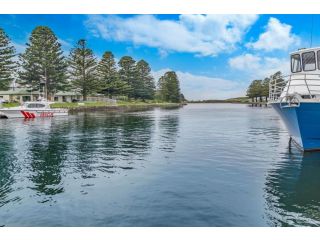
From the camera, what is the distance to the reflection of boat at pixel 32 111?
41.0 metres

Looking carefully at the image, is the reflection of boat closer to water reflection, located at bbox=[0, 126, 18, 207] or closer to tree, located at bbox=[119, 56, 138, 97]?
water reflection, located at bbox=[0, 126, 18, 207]

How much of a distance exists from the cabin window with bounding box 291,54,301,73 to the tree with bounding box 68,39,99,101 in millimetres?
54953

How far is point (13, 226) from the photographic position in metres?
6.79

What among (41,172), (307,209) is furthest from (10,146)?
(307,209)

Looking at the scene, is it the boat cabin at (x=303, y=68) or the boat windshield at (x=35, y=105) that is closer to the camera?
the boat cabin at (x=303, y=68)

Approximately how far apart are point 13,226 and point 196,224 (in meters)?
3.83

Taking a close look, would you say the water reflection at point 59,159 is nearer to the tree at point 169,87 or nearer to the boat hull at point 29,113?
the boat hull at point 29,113

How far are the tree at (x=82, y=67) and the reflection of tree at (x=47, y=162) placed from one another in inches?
1899

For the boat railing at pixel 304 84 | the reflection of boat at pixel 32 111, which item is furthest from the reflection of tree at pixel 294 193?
the reflection of boat at pixel 32 111

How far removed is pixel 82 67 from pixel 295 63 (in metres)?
56.9

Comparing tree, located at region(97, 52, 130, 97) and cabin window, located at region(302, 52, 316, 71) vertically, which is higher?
tree, located at region(97, 52, 130, 97)

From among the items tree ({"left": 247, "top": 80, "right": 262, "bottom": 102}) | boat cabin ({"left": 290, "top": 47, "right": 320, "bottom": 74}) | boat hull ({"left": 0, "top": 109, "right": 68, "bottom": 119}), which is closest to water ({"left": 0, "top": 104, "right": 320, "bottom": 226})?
boat cabin ({"left": 290, "top": 47, "right": 320, "bottom": 74})

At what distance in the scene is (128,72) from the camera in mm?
85500

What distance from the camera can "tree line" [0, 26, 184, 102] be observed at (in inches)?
2164
